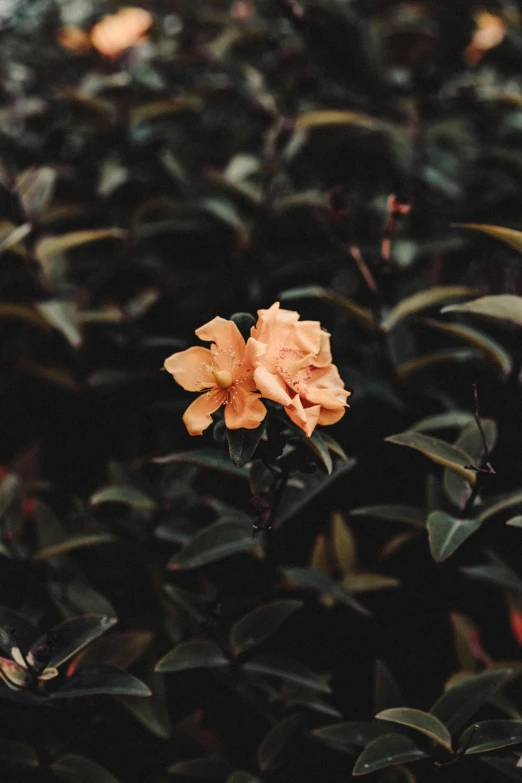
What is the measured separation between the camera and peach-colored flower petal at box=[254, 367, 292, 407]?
2.40ft

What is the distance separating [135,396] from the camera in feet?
4.82

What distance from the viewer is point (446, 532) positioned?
0.92 m

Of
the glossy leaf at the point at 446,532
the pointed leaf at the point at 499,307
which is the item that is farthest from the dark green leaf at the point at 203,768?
the pointed leaf at the point at 499,307

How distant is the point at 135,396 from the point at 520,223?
1004 mm

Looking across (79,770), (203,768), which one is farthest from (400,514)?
(79,770)

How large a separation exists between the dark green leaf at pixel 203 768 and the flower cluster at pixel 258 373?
56 centimetres

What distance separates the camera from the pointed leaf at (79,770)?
92 centimetres

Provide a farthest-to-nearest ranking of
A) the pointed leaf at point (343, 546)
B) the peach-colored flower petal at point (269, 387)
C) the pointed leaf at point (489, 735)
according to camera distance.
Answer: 1. the pointed leaf at point (343, 546)
2. the pointed leaf at point (489, 735)
3. the peach-colored flower petal at point (269, 387)

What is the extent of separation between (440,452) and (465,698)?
39cm

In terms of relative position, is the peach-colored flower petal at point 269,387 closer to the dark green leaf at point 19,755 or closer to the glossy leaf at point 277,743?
the glossy leaf at point 277,743

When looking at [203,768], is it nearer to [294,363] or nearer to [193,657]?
[193,657]

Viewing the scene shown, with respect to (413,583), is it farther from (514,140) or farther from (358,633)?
(514,140)

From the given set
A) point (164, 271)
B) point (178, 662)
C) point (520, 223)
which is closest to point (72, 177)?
point (164, 271)

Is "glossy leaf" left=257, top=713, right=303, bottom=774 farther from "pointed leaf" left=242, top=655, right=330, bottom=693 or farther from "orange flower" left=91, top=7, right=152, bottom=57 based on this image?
"orange flower" left=91, top=7, right=152, bottom=57
